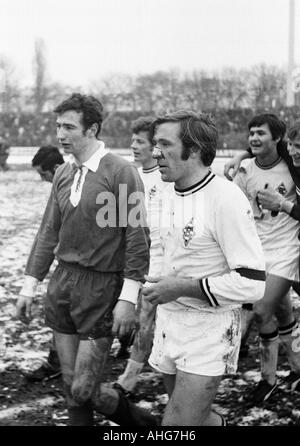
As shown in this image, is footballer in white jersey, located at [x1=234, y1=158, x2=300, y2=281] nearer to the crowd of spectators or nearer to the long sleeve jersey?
the long sleeve jersey

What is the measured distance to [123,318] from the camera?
3346mm

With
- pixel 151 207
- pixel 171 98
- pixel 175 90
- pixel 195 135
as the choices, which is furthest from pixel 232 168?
pixel 175 90

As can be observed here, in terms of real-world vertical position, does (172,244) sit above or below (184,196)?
below

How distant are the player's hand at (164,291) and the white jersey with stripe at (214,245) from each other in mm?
108

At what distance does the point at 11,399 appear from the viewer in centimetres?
462

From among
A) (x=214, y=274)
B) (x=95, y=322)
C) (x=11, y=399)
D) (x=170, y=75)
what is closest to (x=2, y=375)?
(x=11, y=399)

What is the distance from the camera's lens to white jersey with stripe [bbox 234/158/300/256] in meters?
4.63

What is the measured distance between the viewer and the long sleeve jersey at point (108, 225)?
11.2 feet

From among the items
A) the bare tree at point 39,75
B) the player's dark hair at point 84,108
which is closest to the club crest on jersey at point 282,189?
the player's dark hair at point 84,108

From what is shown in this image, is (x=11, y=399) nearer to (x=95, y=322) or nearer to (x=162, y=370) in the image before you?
(x=95, y=322)

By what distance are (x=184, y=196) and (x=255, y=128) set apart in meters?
1.91

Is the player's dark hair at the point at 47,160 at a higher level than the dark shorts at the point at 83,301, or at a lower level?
higher

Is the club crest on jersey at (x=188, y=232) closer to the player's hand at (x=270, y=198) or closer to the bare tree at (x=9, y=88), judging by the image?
the player's hand at (x=270, y=198)

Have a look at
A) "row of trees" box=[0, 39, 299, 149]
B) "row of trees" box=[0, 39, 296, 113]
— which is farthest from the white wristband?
"row of trees" box=[0, 39, 296, 113]
